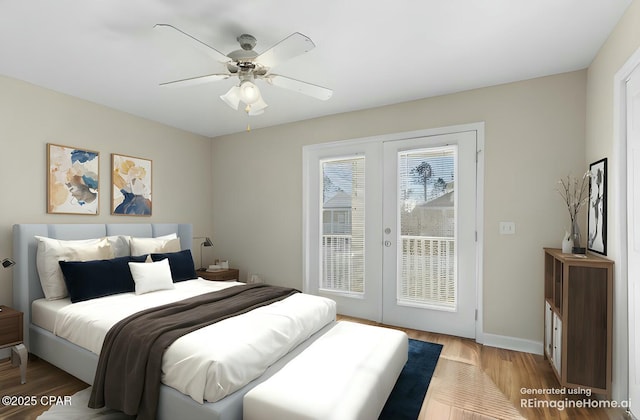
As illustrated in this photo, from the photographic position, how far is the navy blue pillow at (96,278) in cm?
268

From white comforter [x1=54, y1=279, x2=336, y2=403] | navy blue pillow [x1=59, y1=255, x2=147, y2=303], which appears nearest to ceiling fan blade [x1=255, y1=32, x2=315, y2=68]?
white comforter [x1=54, y1=279, x2=336, y2=403]

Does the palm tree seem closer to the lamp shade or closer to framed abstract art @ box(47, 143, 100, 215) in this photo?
framed abstract art @ box(47, 143, 100, 215)

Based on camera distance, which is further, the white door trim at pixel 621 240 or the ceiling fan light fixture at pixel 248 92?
the ceiling fan light fixture at pixel 248 92

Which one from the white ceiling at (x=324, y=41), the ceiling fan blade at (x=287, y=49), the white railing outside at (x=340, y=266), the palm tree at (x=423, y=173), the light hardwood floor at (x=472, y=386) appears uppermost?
the white ceiling at (x=324, y=41)

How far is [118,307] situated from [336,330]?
1.69 metres

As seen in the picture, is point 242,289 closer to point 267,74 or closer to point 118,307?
point 118,307

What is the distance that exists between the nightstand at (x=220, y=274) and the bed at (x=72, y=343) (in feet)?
2.51

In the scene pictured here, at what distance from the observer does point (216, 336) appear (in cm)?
189

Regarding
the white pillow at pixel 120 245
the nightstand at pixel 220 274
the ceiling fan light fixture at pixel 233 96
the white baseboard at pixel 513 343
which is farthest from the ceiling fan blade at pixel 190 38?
the white baseboard at pixel 513 343

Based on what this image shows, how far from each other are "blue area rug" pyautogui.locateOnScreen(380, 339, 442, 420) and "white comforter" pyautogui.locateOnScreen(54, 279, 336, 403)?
71 cm

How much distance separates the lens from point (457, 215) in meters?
3.25

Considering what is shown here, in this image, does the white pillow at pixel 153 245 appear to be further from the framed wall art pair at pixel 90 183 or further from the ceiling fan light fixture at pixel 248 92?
the ceiling fan light fixture at pixel 248 92

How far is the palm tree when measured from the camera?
341 centimetres

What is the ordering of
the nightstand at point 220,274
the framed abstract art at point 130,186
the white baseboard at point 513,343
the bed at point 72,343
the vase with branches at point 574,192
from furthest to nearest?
the nightstand at point 220,274, the framed abstract art at point 130,186, the white baseboard at point 513,343, the vase with branches at point 574,192, the bed at point 72,343
